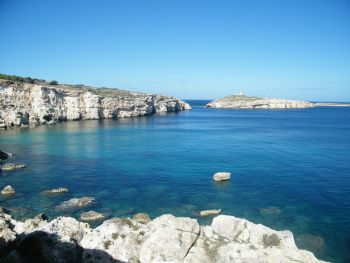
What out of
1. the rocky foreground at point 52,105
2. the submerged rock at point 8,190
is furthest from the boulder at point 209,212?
the rocky foreground at point 52,105

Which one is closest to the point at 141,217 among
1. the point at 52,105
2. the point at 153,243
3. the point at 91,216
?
the point at 91,216

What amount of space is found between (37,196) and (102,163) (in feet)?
59.8

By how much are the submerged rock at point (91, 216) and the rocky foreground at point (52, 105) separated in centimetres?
8156

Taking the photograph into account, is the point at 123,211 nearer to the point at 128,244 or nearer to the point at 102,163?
the point at 128,244

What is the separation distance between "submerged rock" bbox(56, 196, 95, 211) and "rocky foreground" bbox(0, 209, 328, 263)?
14501 mm

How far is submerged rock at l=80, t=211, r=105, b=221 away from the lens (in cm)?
3297

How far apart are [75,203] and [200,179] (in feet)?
59.9

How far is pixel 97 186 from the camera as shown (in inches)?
1742

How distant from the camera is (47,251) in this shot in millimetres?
17031

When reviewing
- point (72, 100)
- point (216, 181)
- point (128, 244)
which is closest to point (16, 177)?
point (216, 181)

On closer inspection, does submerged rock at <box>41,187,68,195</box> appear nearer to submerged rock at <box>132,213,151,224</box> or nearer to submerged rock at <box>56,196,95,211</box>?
submerged rock at <box>56,196,95,211</box>

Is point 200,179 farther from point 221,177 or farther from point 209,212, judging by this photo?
point 209,212

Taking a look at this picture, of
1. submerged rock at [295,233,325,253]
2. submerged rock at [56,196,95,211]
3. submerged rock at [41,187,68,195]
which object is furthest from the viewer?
submerged rock at [41,187,68,195]

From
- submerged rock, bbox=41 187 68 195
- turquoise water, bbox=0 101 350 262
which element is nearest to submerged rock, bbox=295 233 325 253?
turquoise water, bbox=0 101 350 262
